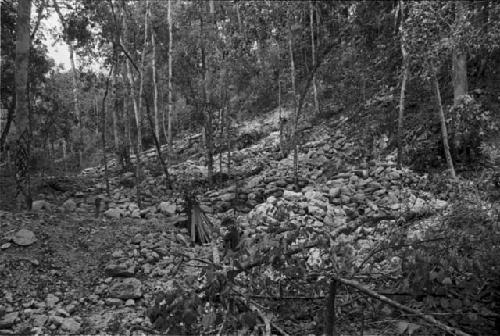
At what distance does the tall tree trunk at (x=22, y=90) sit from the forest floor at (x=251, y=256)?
2.97 ft

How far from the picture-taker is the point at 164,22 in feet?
64.4

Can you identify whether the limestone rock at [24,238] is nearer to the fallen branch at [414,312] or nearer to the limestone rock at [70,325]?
the limestone rock at [70,325]

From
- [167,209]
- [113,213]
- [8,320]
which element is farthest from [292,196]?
[8,320]

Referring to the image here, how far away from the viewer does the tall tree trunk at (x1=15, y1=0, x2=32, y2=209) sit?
22.7ft

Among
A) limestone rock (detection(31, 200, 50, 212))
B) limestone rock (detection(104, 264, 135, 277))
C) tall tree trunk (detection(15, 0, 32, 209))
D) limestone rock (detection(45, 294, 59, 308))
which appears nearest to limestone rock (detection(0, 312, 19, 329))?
limestone rock (detection(45, 294, 59, 308))

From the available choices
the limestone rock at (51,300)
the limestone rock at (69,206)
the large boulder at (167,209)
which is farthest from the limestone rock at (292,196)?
the limestone rock at (51,300)

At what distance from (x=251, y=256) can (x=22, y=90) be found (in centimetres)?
657

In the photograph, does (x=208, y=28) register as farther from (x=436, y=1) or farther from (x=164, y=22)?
(x=164, y=22)

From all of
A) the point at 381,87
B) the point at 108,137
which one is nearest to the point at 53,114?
the point at 108,137

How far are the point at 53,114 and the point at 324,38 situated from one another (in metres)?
11.7

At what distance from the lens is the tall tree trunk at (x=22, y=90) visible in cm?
693

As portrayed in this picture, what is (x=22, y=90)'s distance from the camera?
23.1ft

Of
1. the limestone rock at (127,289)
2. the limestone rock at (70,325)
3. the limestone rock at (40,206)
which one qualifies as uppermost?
the limestone rock at (40,206)

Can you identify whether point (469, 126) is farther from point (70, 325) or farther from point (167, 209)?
point (70, 325)
